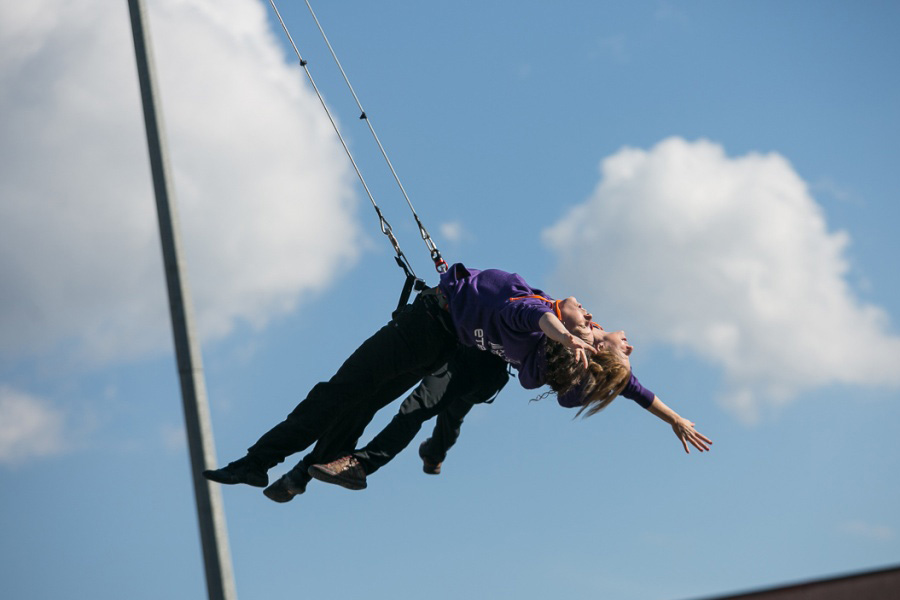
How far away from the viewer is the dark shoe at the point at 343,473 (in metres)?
5.54

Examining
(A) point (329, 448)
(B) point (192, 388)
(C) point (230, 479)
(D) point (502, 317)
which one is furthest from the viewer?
(A) point (329, 448)

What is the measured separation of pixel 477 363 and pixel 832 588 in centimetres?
235

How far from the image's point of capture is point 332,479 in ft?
18.3

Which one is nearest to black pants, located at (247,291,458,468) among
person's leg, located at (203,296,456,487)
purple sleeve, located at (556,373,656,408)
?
person's leg, located at (203,296,456,487)

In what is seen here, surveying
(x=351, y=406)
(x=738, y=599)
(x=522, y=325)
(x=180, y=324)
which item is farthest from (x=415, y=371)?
(x=738, y=599)

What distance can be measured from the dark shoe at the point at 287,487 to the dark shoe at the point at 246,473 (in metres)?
0.19

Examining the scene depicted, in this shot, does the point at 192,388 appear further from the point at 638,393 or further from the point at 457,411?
the point at 638,393

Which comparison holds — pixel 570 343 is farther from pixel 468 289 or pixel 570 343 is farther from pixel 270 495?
pixel 270 495

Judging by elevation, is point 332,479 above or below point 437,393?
below

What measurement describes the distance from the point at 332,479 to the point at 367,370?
24.5 inches

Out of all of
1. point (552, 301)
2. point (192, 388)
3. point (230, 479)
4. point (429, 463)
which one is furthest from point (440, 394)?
point (192, 388)

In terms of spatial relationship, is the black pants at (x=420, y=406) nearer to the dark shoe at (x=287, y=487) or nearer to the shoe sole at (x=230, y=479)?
the dark shoe at (x=287, y=487)

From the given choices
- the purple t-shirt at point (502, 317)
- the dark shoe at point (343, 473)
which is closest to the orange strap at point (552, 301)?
the purple t-shirt at point (502, 317)

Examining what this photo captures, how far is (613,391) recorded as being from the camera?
5.29 m
